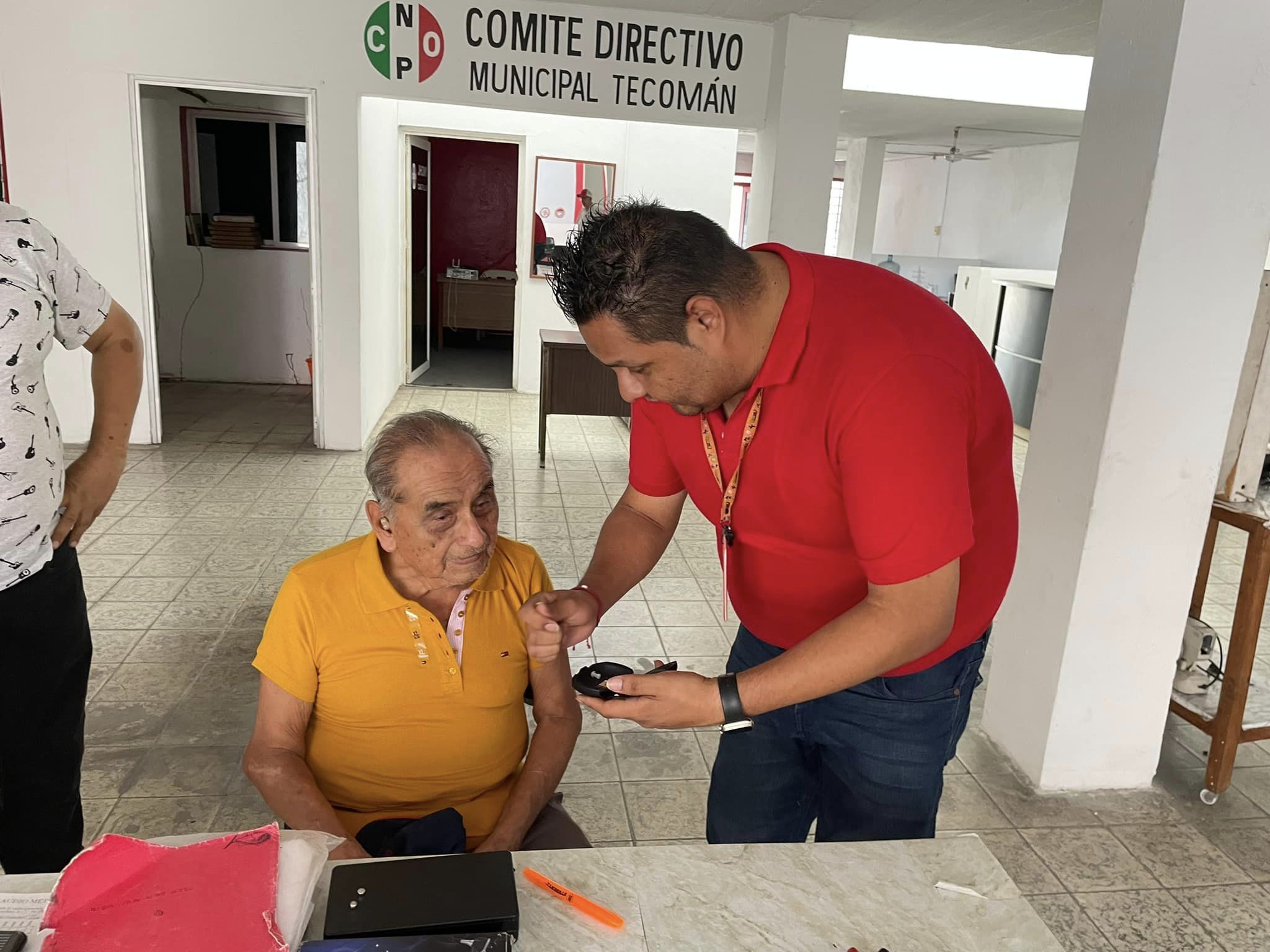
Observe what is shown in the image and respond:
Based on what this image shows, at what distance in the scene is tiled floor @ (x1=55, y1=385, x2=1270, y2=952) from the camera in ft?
7.76

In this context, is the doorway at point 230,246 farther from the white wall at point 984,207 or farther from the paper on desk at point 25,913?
the white wall at point 984,207

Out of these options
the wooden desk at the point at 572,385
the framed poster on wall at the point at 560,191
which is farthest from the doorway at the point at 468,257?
the wooden desk at the point at 572,385

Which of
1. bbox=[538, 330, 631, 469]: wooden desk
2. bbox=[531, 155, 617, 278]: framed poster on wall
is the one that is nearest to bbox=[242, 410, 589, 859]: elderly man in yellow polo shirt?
bbox=[538, 330, 631, 469]: wooden desk

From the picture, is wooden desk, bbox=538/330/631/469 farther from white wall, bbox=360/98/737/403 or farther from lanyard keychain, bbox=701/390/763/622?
lanyard keychain, bbox=701/390/763/622

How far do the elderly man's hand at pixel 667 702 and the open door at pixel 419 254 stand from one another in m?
7.63

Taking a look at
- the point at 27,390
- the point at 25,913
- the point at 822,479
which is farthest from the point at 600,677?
the point at 27,390

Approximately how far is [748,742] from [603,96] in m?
5.14

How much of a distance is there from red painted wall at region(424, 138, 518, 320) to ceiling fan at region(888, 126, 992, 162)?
4.83 m

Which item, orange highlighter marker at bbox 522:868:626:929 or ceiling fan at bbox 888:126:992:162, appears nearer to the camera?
orange highlighter marker at bbox 522:868:626:929

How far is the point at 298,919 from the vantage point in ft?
3.27

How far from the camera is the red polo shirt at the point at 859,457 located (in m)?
1.17

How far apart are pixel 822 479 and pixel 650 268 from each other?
1.32 ft

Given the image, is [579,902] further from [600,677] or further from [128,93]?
[128,93]

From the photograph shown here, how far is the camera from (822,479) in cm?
A: 132
